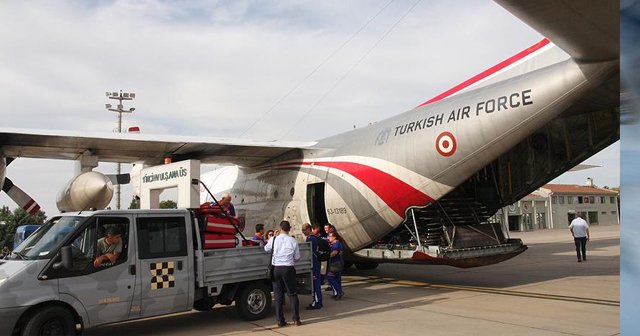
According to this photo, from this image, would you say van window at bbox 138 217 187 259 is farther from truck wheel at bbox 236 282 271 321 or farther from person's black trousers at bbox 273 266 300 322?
person's black trousers at bbox 273 266 300 322

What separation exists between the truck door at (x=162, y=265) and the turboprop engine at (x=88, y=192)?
15.9ft

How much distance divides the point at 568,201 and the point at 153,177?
69267 millimetres

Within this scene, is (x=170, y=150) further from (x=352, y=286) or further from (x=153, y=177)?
(x=352, y=286)

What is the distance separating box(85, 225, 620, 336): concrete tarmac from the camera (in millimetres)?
8445

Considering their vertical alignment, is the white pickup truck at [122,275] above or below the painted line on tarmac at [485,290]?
above

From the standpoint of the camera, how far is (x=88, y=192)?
1294cm

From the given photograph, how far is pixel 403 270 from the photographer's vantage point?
17641 millimetres

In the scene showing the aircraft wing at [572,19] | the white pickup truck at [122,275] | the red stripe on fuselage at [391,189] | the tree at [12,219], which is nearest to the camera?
the aircraft wing at [572,19]

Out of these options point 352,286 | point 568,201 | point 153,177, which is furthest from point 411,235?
point 568,201

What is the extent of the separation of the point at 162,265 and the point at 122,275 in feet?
2.16

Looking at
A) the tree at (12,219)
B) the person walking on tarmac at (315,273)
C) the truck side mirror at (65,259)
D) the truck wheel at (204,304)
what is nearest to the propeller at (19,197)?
the truck wheel at (204,304)

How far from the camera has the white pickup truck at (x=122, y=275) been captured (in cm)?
746

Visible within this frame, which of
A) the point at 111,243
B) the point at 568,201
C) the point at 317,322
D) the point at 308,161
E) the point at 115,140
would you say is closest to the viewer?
the point at 111,243

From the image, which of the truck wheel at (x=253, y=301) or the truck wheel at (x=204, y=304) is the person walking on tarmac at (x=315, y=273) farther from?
the truck wheel at (x=204, y=304)
